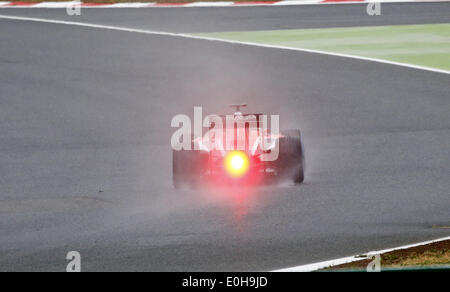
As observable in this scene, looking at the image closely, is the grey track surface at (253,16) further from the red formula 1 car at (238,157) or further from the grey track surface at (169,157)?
the red formula 1 car at (238,157)

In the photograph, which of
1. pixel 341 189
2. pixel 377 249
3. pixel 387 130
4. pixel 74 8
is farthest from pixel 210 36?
pixel 377 249

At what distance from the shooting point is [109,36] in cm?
2803

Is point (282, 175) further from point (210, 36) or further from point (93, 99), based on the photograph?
point (210, 36)

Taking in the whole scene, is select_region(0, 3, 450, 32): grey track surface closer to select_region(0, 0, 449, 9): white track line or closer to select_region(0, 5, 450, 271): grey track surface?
select_region(0, 0, 449, 9): white track line

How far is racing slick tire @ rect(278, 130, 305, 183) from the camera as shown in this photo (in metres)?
13.8

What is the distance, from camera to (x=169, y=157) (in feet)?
53.3

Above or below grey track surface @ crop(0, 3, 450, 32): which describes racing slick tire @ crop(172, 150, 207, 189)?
below

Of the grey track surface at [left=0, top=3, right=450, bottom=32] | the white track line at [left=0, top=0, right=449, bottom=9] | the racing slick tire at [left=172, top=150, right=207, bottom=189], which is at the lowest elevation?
the racing slick tire at [left=172, top=150, right=207, bottom=189]

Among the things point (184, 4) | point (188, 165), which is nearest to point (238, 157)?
point (188, 165)

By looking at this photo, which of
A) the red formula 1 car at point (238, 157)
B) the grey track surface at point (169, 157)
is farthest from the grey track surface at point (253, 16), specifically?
the red formula 1 car at point (238, 157)

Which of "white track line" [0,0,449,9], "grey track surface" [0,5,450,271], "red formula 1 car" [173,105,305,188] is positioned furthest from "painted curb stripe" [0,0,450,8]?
"red formula 1 car" [173,105,305,188]

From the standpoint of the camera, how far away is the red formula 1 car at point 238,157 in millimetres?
13828

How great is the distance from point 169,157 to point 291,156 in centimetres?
283

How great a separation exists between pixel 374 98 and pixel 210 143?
6.77 meters
